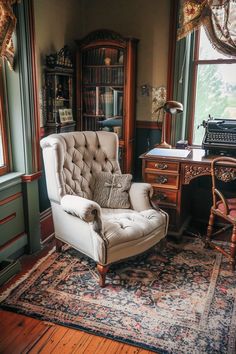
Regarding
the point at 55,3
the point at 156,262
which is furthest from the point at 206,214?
the point at 55,3

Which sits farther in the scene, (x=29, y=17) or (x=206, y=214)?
(x=206, y=214)

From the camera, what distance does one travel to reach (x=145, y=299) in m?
2.26

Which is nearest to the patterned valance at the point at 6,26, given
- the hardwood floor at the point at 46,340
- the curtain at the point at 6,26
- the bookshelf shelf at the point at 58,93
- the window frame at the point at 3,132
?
the curtain at the point at 6,26

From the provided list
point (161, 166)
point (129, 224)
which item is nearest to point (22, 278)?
point (129, 224)

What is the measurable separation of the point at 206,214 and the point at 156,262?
108cm

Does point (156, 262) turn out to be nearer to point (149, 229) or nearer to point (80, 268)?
point (149, 229)

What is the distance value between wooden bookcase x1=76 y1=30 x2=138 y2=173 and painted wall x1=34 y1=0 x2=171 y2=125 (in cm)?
12

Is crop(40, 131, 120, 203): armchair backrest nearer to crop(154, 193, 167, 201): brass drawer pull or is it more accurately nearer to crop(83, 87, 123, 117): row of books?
crop(154, 193, 167, 201): brass drawer pull

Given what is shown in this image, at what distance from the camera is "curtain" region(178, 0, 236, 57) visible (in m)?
2.98

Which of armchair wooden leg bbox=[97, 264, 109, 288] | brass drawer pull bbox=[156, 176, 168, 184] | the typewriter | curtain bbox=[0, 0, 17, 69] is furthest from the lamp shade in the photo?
armchair wooden leg bbox=[97, 264, 109, 288]

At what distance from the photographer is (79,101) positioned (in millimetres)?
3584

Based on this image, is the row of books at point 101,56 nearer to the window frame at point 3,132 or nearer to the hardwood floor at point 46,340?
the window frame at point 3,132

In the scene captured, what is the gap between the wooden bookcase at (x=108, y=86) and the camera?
3.36m

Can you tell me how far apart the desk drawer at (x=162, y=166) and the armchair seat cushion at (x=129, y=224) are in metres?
0.46
